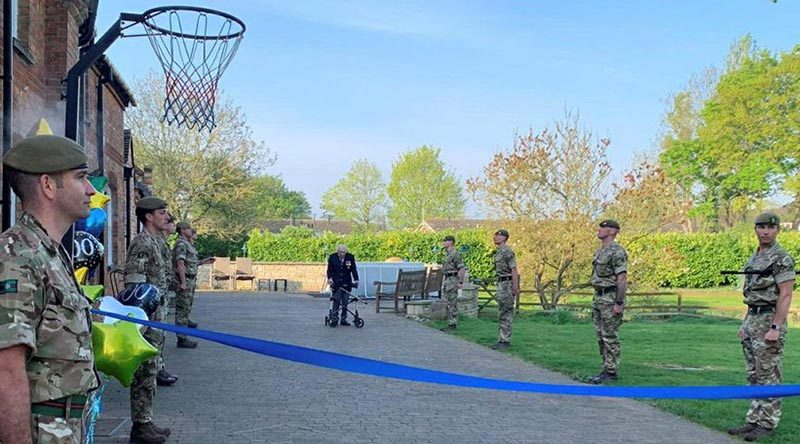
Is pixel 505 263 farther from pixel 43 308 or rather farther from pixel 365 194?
pixel 365 194

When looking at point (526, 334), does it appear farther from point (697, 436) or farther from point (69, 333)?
point (69, 333)

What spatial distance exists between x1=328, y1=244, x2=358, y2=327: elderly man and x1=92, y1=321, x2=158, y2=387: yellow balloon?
11811mm

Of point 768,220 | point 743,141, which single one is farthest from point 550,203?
point 743,141

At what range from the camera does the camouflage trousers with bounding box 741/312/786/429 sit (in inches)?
258

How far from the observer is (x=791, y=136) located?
158 feet

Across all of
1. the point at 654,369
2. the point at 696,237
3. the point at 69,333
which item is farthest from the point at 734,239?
the point at 69,333

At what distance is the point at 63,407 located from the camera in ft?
8.57

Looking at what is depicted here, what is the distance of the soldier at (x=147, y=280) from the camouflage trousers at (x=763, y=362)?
538 cm

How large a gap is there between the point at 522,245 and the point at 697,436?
528 inches

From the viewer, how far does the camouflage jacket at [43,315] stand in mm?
2469

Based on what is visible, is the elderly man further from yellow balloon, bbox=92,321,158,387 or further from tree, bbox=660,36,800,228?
tree, bbox=660,36,800,228

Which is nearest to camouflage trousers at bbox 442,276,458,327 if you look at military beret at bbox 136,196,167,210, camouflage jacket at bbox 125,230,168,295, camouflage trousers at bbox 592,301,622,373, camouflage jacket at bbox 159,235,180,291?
camouflage jacket at bbox 159,235,180,291

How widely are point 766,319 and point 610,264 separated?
274 centimetres

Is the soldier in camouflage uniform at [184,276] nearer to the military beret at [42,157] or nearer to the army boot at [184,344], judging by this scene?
the army boot at [184,344]
